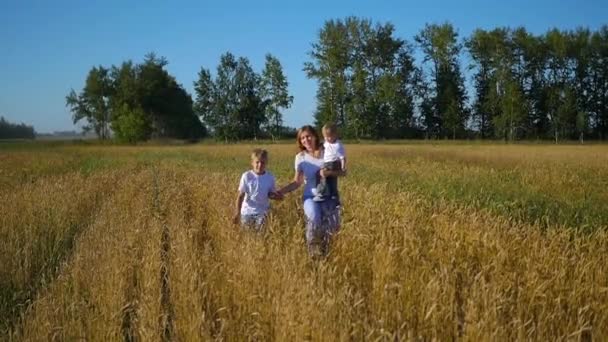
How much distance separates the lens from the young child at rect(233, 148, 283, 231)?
269 inches

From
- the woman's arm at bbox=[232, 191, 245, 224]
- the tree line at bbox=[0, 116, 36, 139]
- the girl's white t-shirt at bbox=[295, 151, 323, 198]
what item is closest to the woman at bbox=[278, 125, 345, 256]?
the girl's white t-shirt at bbox=[295, 151, 323, 198]

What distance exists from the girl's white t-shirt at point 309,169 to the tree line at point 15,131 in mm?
134009

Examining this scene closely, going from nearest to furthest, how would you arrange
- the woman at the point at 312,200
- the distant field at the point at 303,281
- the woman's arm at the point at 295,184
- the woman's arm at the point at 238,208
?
1. the distant field at the point at 303,281
2. the woman at the point at 312,200
3. the woman's arm at the point at 295,184
4. the woman's arm at the point at 238,208

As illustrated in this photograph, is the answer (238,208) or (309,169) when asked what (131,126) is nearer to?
(238,208)

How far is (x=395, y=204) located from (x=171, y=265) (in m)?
4.01

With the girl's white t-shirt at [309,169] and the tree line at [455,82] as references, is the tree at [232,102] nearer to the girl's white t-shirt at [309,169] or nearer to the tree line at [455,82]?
the tree line at [455,82]

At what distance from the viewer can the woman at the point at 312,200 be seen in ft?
20.8

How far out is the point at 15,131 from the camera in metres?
126

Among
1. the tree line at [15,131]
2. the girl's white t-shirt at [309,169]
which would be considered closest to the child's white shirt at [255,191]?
the girl's white t-shirt at [309,169]

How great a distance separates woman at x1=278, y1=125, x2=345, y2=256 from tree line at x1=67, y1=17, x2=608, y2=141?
60.1 metres

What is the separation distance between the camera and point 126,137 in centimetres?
7150

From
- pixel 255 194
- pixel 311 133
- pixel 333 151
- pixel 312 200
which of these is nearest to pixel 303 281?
pixel 312 200

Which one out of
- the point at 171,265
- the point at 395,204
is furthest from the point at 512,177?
the point at 171,265

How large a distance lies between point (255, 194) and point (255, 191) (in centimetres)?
4
